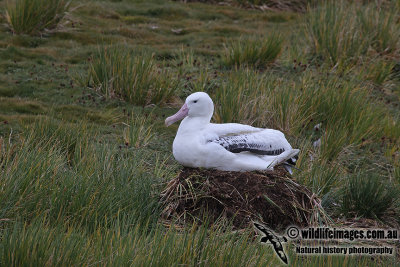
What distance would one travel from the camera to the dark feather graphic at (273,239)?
4.88 metres

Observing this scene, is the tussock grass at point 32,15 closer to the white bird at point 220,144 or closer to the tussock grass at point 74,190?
the tussock grass at point 74,190

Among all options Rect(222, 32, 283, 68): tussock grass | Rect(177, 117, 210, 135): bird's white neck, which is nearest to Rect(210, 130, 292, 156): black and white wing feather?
Rect(177, 117, 210, 135): bird's white neck

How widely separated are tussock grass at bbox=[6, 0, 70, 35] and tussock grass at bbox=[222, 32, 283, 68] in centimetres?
298

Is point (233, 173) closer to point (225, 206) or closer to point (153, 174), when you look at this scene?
point (225, 206)

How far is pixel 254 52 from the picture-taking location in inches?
423

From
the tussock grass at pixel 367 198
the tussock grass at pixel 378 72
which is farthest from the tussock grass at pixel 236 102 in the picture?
the tussock grass at pixel 378 72

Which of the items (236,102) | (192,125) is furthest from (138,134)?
(192,125)

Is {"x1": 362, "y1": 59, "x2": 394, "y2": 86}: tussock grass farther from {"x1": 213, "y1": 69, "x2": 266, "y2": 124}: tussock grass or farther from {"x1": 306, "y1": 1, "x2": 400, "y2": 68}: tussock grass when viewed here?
{"x1": 213, "y1": 69, "x2": 266, "y2": 124}: tussock grass

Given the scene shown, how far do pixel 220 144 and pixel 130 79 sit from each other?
3391 mm

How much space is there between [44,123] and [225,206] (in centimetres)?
233

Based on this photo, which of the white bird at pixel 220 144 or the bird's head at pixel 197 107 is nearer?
the white bird at pixel 220 144

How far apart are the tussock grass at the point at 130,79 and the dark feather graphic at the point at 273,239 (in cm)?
392

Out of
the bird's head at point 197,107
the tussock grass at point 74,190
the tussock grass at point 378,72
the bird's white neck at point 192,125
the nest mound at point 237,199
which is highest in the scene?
the bird's head at point 197,107

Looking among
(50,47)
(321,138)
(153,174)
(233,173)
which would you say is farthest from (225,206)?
(50,47)
